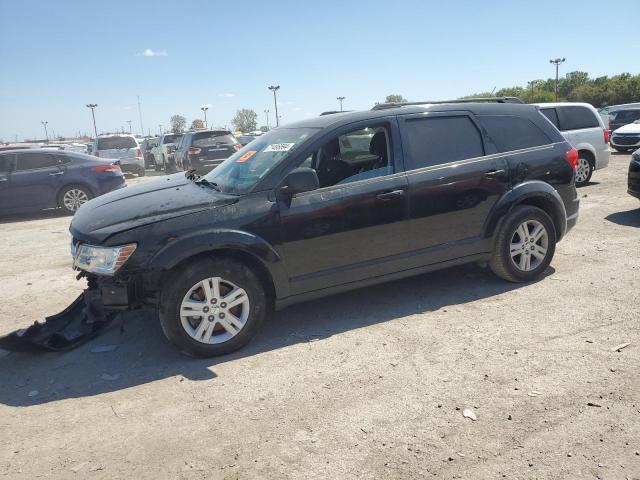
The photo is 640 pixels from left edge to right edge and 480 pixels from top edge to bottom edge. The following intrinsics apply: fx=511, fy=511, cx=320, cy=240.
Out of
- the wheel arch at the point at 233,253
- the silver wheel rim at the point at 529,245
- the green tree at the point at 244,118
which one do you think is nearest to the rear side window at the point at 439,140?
the silver wheel rim at the point at 529,245

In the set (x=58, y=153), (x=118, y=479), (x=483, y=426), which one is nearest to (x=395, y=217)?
(x=483, y=426)

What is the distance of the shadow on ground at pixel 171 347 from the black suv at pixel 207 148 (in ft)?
35.3

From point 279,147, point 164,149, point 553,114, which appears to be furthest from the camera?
point 164,149

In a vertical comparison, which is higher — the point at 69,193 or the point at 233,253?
the point at 69,193

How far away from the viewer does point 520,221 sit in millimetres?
5066

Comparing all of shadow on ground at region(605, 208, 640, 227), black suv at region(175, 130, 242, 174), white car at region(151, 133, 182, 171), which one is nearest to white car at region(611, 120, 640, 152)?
shadow on ground at region(605, 208, 640, 227)

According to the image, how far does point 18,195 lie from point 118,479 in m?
10.3

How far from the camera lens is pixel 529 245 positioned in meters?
5.21

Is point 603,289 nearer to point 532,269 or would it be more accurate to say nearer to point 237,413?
point 532,269

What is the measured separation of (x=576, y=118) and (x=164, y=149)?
18202mm

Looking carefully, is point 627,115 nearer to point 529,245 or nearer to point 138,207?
point 529,245

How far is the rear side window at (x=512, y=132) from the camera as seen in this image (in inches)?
203

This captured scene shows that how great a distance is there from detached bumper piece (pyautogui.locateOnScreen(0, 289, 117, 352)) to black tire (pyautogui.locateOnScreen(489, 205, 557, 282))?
3.66 metres

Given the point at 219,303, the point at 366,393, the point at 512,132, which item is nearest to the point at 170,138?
the point at 512,132
